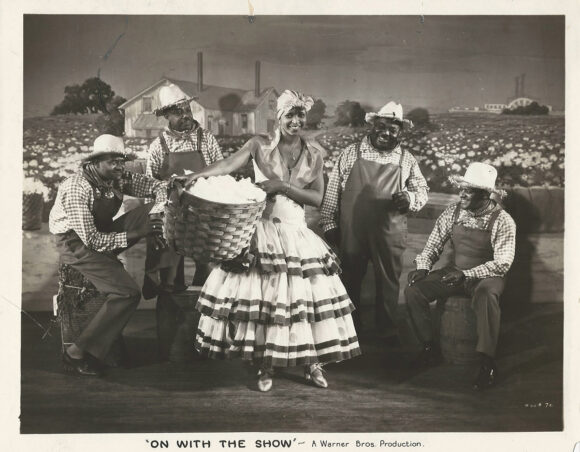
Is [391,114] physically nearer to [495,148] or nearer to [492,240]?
[495,148]

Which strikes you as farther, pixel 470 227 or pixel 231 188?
pixel 470 227

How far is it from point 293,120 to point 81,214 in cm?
150

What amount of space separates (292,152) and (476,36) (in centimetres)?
156

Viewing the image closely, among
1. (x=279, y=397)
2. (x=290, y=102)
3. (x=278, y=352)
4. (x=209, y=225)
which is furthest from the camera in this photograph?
(x=279, y=397)

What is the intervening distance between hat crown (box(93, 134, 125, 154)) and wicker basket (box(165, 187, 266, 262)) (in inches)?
31.9

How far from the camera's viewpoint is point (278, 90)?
4336 millimetres

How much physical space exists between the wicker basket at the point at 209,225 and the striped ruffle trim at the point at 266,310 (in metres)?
0.39

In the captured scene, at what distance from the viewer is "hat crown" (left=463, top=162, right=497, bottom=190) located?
4328 millimetres

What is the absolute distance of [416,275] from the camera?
4.39 meters

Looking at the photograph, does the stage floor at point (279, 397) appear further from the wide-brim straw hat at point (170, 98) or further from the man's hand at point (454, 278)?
the wide-brim straw hat at point (170, 98)

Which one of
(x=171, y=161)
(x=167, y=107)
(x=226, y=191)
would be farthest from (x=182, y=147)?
(x=226, y=191)

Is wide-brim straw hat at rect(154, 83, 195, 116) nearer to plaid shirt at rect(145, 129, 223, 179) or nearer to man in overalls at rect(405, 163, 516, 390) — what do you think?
plaid shirt at rect(145, 129, 223, 179)
